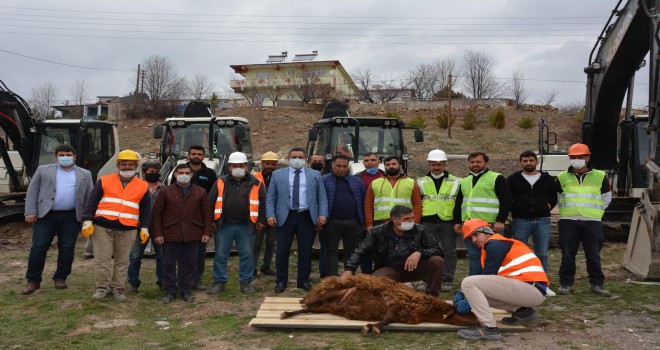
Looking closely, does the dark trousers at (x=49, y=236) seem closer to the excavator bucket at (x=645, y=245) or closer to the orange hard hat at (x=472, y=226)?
the orange hard hat at (x=472, y=226)

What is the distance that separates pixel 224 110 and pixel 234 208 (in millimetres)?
33570

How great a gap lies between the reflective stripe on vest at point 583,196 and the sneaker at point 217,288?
4.42 m

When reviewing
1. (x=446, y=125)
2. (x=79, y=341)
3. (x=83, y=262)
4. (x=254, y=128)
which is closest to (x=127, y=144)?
(x=254, y=128)

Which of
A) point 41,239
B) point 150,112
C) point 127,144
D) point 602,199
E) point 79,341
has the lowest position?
point 79,341

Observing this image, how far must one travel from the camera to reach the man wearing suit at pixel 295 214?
7965 millimetres

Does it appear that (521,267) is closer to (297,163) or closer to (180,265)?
(297,163)

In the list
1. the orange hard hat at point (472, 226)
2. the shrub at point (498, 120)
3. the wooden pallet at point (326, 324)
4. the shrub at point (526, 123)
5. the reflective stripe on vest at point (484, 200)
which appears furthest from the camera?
the shrub at point (498, 120)

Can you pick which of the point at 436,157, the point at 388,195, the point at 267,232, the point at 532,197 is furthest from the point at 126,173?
the point at 532,197

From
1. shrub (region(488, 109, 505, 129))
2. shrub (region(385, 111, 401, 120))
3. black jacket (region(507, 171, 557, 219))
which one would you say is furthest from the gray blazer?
shrub (region(385, 111, 401, 120))

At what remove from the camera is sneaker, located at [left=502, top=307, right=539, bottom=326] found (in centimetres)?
608

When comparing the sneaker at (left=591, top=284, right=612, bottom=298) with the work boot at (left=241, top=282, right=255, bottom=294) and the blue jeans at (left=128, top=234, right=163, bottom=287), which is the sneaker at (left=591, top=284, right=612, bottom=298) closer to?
the work boot at (left=241, top=282, right=255, bottom=294)

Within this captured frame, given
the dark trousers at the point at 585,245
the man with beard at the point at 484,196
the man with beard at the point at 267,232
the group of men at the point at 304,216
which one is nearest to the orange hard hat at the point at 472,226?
the group of men at the point at 304,216

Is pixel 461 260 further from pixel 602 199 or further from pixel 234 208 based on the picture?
pixel 234 208

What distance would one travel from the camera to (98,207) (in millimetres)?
7406
